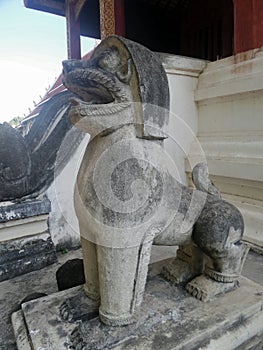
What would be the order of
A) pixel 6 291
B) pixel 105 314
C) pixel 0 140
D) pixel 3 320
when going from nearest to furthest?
pixel 105 314
pixel 3 320
pixel 6 291
pixel 0 140

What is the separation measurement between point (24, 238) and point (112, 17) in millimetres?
3188

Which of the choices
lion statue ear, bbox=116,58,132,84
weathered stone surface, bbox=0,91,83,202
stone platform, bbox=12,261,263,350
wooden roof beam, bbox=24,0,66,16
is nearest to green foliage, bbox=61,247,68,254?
weathered stone surface, bbox=0,91,83,202

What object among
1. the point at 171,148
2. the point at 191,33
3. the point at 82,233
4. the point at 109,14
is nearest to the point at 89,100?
the point at 82,233

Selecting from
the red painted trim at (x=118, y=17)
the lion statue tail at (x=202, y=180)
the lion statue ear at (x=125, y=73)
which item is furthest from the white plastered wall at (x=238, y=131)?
the red painted trim at (x=118, y=17)

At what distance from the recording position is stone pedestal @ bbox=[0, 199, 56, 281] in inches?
64.6

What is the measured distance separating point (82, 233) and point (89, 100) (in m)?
0.47

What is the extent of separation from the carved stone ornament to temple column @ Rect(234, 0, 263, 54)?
64.8 inches

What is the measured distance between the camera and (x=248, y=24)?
225 cm

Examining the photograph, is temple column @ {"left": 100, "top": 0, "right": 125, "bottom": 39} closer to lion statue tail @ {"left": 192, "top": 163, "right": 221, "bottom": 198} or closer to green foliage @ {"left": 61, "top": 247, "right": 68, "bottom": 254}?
green foliage @ {"left": 61, "top": 247, "right": 68, "bottom": 254}

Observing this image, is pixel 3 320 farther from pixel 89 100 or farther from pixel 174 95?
pixel 174 95

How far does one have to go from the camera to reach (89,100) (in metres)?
0.98

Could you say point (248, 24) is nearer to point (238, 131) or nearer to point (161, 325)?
point (238, 131)

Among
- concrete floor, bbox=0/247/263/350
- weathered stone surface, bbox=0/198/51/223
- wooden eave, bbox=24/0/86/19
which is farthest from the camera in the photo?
wooden eave, bbox=24/0/86/19

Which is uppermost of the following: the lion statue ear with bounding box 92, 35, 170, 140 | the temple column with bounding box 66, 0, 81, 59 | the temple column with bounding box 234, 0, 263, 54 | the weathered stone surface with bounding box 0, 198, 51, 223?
the temple column with bounding box 66, 0, 81, 59
